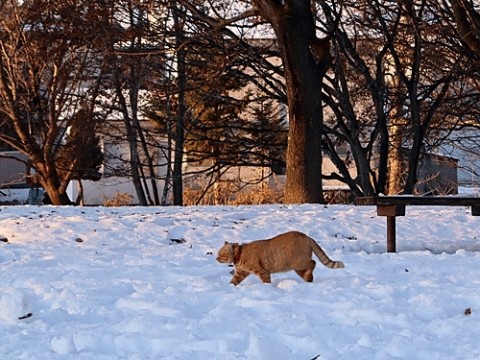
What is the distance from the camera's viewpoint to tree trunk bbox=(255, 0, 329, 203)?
1555 centimetres

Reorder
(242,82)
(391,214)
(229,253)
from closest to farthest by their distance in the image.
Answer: (229,253) → (391,214) → (242,82)

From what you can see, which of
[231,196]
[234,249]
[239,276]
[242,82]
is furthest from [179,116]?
[239,276]

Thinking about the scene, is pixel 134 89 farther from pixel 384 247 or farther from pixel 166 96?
pixel 384 247

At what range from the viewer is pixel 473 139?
24.8m

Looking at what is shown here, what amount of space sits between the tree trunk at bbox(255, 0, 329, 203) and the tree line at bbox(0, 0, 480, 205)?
0.07ft

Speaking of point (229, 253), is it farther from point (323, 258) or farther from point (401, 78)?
point (401, 78)

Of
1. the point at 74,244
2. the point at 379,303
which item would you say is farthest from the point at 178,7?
the point at 379,303

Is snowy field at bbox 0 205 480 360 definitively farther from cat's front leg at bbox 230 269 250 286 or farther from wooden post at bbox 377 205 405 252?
wooden post at bbox 377 205 405 252

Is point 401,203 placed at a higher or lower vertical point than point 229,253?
higher

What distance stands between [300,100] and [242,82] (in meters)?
11.2

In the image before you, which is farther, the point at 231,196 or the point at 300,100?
the point at 231,196

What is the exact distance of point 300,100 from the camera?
15609mm

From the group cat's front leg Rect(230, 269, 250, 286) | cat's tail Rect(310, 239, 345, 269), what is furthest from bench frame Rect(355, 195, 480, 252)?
cat's front leg Rect(230, 269, 250, 286)

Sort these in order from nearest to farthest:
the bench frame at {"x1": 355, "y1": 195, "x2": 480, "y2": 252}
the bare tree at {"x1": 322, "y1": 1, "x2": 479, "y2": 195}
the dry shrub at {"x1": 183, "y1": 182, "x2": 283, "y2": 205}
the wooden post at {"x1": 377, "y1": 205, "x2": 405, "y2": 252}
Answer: the bench frame at {"x1": 355, "y1": 195, "x2": 480, "y2": 252}, the wooden post at {"x1": 377, "y1": 205, "x2": 405, "y2": 252}, the bare tree at {"x1": 322, "y1": 1, "x2": 479, "y2": 195}, the dry shrub at {"x1": 183, "y1": 182, "x2": 283, "y2": 205}
